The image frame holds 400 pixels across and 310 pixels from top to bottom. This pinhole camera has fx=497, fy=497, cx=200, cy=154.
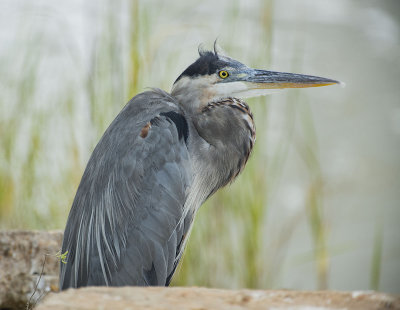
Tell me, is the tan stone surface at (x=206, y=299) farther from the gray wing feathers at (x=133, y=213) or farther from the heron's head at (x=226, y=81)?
the heron's head at (x=226, y=81)

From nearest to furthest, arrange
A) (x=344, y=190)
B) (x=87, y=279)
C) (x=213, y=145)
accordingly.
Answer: (x=87, y=279), (x=213, y=145), (x=344, y=190)

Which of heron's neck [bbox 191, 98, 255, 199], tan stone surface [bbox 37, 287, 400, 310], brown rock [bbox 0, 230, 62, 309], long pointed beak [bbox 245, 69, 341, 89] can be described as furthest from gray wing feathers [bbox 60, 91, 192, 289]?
tan stone surface [bbox 37, 287, 400, 310]

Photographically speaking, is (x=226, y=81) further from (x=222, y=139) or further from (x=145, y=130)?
(x=145, y=130)

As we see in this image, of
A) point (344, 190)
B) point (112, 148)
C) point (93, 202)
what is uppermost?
point (112, 148)

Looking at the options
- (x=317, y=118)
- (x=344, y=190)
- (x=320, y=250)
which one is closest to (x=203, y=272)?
(x=320, y=250)

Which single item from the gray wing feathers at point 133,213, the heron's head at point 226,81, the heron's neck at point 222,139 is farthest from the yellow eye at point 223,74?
the gray wing feathers at point 133,213

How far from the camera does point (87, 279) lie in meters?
1.90

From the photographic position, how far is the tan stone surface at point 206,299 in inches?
43.2

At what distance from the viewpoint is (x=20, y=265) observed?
2.26 metres

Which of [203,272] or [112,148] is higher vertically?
[112,148]

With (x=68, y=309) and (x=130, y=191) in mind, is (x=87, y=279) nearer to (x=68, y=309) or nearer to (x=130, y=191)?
(x=130, y=191)

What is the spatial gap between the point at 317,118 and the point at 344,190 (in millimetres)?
1417

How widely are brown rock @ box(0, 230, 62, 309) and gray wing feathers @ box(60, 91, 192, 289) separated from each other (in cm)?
32

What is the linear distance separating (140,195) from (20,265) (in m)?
0.74
